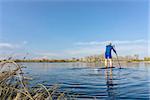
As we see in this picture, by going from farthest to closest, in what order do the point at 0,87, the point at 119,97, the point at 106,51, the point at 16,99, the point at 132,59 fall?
the point at 132,59
the point at 106,51
the point at 119,97
the point at 0,87
the point at 16,99

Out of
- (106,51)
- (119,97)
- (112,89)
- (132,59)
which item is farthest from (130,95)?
(132,59)

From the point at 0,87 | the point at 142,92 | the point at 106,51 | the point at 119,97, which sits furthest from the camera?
the point at 106,51

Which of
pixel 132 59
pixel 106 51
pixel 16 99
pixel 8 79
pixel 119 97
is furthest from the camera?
pixel 132 59

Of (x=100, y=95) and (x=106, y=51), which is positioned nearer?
(x=100, y=95)

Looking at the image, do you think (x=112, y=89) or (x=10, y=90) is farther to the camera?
(x=112, y=89)

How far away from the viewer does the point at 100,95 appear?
8.23 m

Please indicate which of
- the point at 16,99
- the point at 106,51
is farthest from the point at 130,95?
the point at 106,51

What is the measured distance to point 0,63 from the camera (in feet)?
12.5

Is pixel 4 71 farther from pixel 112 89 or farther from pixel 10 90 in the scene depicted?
pixel 112 89

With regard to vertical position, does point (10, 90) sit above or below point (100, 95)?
above

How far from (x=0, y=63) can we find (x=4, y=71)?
0.21 metres

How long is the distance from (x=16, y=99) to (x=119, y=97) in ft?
16.1

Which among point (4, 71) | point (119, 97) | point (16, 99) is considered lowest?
point (119, 97)

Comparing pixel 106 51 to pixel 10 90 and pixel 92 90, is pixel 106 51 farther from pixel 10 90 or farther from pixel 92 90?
pixel 10 90
